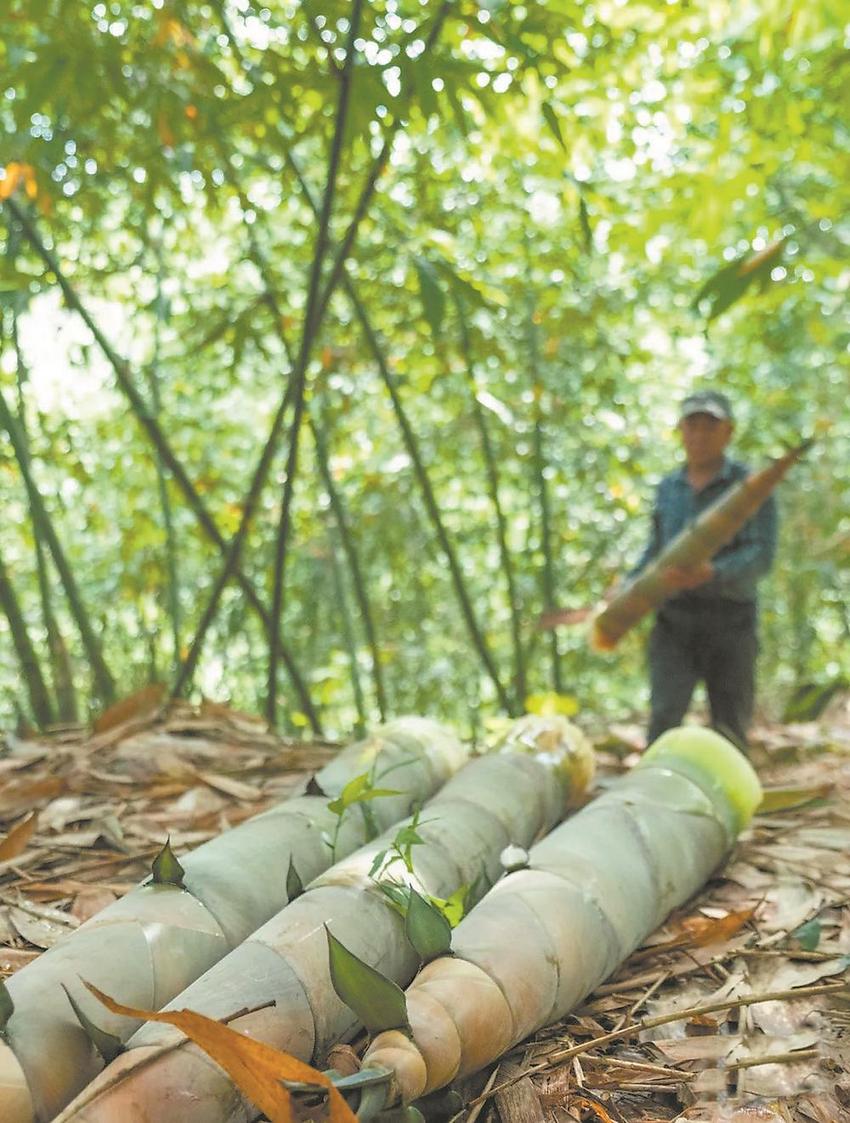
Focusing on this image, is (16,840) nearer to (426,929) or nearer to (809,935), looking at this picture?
(426,929)

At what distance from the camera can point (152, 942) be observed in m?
0.95

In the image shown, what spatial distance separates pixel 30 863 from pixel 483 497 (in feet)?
12.2

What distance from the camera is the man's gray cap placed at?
245cm

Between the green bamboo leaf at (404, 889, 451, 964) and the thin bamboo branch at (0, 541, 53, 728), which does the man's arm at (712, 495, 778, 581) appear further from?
the thin bamboo branch at (0, 541, 53, 728)

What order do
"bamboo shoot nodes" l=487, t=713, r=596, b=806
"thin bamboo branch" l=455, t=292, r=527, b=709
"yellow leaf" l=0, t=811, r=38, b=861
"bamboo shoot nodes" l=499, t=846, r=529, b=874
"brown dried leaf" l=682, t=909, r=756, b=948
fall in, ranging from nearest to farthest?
1. "bamboo shoot nodes" l=499, t=846, r=529, b=874
2. "brown dried leaf" l=682, t=909, r=756, b=948
3. "yellow leaf" l=0, t=811, r=38, b=861
4. "bamboo shoot nodes" l=487, t=713, r=596, b=806
5. "thin bamboo branch" l=455, t=292, r=527, b=709

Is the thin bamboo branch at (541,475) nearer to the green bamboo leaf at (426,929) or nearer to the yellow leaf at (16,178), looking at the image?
the yellow leaf at (16,178)

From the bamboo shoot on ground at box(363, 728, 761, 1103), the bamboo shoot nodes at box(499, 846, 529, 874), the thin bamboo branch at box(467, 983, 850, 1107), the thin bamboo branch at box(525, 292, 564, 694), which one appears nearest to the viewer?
the bamboo shoot on ground at box(363, 728, 761, 1103)

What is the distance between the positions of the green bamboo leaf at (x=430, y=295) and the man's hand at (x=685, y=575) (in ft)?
2.84

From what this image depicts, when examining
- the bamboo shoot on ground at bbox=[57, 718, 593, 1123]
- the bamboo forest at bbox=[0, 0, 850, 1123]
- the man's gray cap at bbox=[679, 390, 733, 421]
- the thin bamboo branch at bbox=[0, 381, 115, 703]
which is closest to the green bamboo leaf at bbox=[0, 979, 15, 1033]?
the bamboo forest at bbox=[0, 0, 850, 1123]

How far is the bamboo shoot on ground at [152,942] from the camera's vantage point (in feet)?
2.60

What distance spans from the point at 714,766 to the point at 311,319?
1157 millimetres

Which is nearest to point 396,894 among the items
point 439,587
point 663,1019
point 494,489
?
point 663,1019

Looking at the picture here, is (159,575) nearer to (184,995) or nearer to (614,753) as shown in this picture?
(614,753)

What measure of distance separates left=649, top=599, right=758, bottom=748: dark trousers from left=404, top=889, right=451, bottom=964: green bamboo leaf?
1.82m
